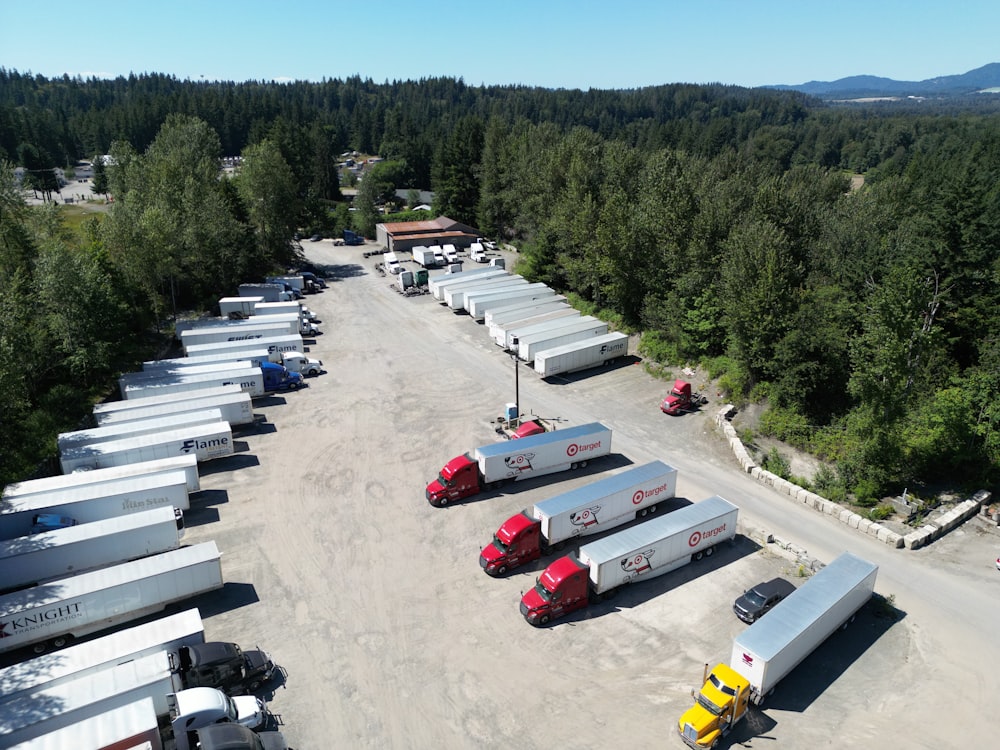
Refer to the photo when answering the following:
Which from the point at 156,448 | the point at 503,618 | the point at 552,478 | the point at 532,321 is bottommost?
the point at 503,618

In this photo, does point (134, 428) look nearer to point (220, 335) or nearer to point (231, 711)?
point (220, 335)

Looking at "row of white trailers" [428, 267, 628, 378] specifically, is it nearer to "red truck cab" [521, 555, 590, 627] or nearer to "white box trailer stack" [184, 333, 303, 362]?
"white box trailer stack" [184, 333, 303, 362]

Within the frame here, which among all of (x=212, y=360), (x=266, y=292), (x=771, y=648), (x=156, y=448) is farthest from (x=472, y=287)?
(x=771, y=648)

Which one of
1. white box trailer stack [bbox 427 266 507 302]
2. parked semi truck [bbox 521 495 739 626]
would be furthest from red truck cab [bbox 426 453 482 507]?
white box trailer stack [bbox 427 266 507 302]

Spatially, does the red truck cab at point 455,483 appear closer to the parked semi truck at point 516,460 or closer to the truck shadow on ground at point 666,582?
the parked semi truck at point 516,460

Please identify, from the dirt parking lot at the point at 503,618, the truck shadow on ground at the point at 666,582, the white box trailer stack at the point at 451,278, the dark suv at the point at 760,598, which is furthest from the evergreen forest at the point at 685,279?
the dark suv at the point at 760,598

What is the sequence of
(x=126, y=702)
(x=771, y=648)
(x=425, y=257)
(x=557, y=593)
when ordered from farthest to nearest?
(x=425, y=257) → (x=557, y=593) → (x=771, y=648) → (x=126, y=702)
